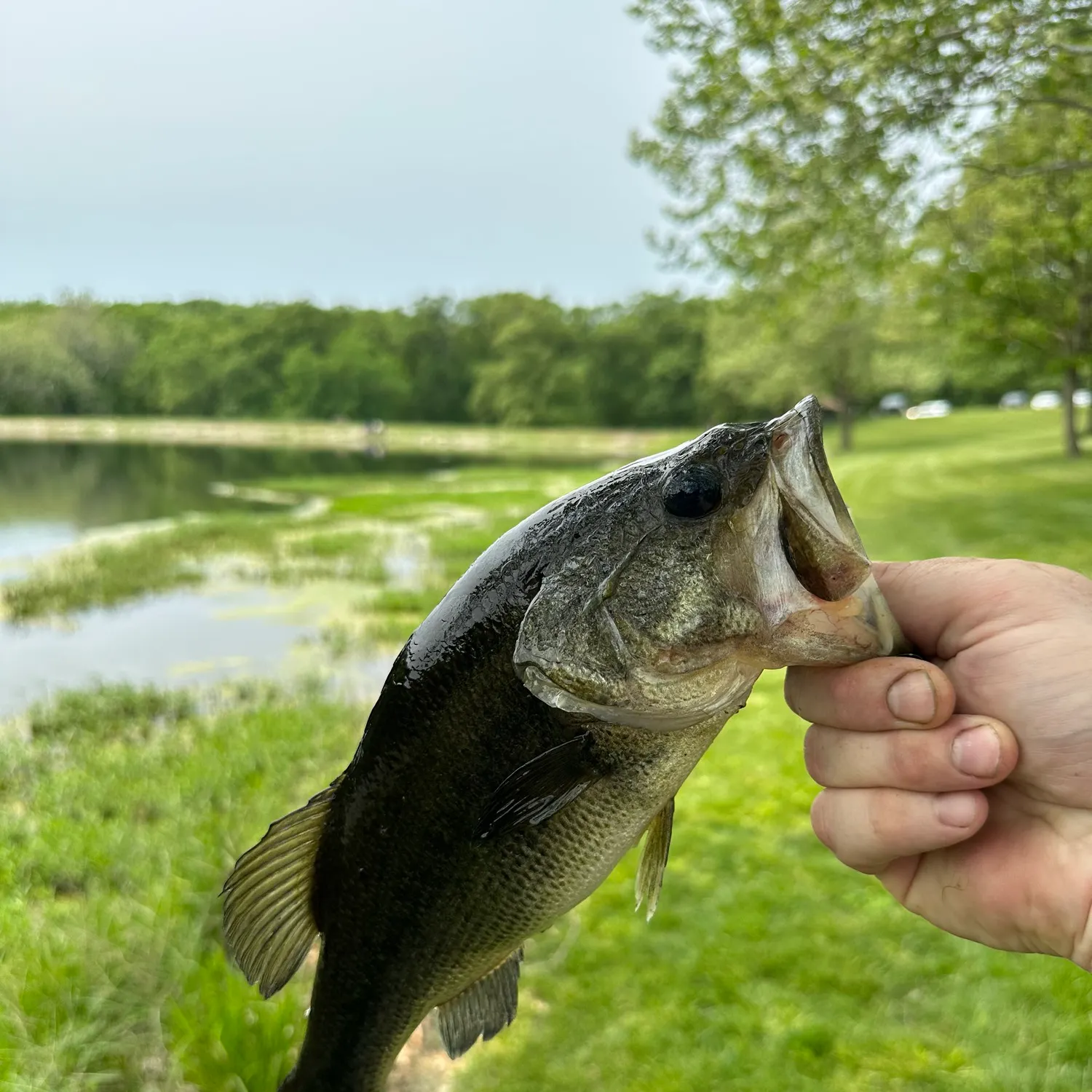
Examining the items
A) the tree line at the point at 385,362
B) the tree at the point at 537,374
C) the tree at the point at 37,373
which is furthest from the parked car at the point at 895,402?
the tree at the point at 37,373

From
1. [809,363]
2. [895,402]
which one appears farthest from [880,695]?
[895,402]

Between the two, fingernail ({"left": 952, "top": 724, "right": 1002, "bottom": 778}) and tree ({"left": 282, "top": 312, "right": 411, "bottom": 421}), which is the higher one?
tree ({"left": 282, "top": 312, "right": 411, "bottom": 421})

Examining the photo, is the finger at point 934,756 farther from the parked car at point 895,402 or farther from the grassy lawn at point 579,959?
the parked car at point 895,402

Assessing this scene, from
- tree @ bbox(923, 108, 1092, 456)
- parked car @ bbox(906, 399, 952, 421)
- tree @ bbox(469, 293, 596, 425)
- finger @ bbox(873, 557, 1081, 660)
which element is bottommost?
finger @ bbox(873, 557, 1081, 660)

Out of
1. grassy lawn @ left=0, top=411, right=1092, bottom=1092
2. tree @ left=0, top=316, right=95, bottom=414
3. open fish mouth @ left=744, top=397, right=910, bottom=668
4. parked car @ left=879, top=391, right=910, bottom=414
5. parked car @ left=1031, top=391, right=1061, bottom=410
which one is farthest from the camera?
tree @ left=0, top=316, right=95, bottom=414

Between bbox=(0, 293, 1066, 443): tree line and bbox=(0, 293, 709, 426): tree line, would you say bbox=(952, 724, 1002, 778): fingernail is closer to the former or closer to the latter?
bbox=(0, 293, 1066, 443): tree line

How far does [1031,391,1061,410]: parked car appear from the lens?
52.3m

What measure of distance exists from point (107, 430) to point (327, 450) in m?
26.0

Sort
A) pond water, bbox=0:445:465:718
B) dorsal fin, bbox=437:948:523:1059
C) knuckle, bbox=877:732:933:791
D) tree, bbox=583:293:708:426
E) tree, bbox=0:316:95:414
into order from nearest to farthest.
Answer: knuckle, bbox=877:732:933:791 < dorsal fin, bbox=437:948:523:1059 < pond water, bbox=0:445:465:718 < tree, bbox=0:316:95:414 < tree, bbox=583:293:708:426

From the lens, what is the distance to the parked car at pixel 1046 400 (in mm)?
52269

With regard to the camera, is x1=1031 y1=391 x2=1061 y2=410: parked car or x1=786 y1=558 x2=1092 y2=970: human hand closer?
x1=786 y1=558 x2=1092 y2=970: human hand

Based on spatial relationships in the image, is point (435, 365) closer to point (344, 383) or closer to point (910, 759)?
point (344, 383)

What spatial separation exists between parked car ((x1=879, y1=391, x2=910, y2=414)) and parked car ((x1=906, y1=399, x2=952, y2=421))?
73cm

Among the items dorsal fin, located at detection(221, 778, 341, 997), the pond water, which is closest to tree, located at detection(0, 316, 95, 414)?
the pond water
